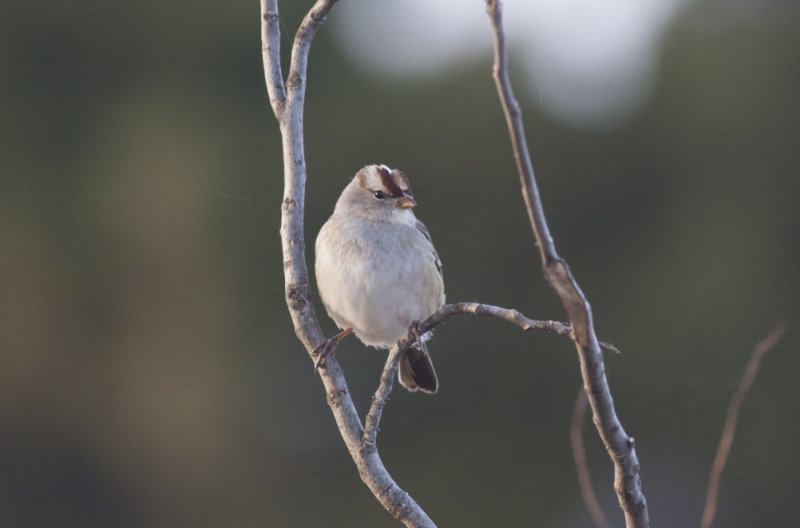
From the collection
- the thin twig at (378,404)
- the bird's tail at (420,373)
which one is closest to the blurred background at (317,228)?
the bird's tail at (420,373)

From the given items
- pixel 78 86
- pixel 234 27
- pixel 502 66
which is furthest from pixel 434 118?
pixel 502 66

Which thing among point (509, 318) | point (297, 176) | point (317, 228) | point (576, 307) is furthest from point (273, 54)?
point (317, 228)

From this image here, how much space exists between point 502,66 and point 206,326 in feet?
36.5

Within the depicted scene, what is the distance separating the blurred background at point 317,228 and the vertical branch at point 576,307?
8.95 m

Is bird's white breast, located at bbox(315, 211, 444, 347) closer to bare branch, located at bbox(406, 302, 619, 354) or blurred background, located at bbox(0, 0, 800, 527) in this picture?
bare branch, located at bbox(406, 302, 619, 354)

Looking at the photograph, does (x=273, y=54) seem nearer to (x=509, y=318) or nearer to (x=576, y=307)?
(x=509, y=318)

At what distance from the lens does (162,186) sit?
12711 millimetres

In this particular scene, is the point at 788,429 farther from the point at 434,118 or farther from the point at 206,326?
the point at 206,326

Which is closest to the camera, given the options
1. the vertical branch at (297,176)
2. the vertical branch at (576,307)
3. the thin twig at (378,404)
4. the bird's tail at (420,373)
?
the vertical branch at (576,307)

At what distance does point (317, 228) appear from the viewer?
11.4 metres

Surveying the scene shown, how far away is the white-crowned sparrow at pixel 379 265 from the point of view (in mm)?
4312

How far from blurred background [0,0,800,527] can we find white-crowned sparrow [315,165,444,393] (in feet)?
21.3

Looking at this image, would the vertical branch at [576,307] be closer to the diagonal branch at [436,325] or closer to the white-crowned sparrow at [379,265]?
the diagonal branch at [436,325]

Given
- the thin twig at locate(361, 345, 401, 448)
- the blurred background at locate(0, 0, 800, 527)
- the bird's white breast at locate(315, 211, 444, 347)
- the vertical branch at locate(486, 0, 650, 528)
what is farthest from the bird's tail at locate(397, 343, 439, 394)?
the blurred background at locate(0, 0, 800, 527)
